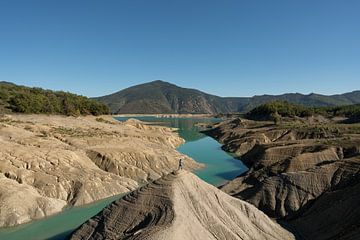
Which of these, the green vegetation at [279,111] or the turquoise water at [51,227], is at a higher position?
the green vegetation at [279,111]

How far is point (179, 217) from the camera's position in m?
20.0

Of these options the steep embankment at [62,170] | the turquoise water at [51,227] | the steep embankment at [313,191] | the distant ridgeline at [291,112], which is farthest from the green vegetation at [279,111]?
the turquoise water at [51,227]

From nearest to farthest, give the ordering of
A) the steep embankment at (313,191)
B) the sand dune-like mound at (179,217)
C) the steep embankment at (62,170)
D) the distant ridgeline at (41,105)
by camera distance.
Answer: the sand dune-like mound at (179,217) → the steep embankment at (313,191) → the steep embankment at (62,170) → the distant ridgeline at (41,105)

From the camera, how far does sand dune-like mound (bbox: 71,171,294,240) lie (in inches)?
779

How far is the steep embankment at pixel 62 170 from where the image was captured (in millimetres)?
31531

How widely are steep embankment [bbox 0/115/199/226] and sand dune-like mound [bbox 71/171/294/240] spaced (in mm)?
10818

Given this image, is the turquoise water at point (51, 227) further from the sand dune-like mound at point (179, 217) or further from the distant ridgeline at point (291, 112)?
the distant ridgeline at point (291, 112)

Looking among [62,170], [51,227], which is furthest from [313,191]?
[62,170]

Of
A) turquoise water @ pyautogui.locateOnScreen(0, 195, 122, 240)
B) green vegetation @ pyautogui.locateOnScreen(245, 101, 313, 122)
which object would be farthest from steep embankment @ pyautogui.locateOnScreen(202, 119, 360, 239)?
green vegetation @ pyautogui.locateOnScreen(245, 101, 313, 122)

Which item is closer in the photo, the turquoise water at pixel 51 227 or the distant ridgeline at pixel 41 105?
the turquoise water at pixel 51 227

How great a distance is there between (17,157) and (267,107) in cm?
12697

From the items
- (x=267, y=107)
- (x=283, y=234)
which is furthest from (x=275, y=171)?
(x=267, y=107)

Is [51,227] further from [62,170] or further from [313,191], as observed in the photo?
[313,191]

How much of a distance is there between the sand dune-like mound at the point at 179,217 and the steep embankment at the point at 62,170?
10.8m
